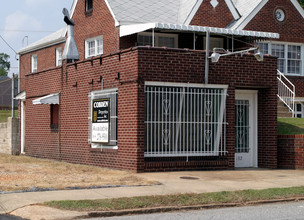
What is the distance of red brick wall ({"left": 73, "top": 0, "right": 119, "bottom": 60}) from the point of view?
76.9 ft

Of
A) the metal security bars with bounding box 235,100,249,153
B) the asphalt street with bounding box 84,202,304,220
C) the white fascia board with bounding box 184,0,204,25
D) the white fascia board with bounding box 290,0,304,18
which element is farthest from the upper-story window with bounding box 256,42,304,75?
the asphalt street with bounding box 84,202,304,220

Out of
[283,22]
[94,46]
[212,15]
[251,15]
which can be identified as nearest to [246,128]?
[212,15]

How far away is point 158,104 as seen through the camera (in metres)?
16.2

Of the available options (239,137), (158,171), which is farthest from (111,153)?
(239,137)

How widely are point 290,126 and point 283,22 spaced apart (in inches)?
355

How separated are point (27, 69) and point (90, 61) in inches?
740

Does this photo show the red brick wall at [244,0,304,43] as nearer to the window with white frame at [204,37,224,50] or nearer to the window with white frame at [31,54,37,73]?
the window with white frame at [204,37,224,50]

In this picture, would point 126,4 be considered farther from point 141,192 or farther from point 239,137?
point 141,192

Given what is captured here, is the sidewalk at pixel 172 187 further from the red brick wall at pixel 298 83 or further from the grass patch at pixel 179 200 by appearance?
the red brick wall at pixel 298 83

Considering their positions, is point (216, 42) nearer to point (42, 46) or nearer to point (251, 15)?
point (251, 15)

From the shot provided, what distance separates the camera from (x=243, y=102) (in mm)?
Answer: 18297

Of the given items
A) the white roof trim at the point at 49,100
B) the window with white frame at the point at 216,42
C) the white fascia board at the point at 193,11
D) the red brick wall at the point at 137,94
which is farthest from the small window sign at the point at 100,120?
the white fascia board at the point at 193,11

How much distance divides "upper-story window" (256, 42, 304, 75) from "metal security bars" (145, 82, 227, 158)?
437 inches

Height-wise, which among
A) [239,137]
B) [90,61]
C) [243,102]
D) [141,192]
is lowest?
[141,192]
